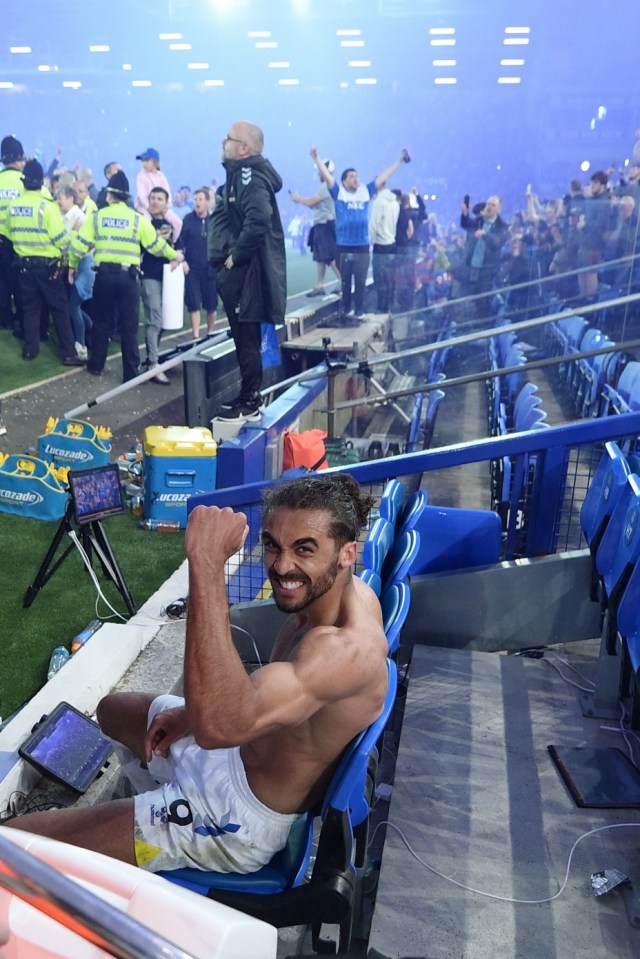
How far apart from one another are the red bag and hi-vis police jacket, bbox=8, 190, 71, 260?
4214 millimetres

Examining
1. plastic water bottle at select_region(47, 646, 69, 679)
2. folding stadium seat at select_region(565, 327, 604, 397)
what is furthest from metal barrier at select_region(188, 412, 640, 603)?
folding stadium seat at select_region(565, 327, 604, 397)

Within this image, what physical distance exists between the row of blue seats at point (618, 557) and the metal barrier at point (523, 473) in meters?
0.13

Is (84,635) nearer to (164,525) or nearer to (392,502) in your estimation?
(392,502)

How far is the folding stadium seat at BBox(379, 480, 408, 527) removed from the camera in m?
3.40

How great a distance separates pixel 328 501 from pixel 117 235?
22.7 ft

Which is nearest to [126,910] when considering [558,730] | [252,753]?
[252,753]

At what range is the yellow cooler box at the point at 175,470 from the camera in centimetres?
544

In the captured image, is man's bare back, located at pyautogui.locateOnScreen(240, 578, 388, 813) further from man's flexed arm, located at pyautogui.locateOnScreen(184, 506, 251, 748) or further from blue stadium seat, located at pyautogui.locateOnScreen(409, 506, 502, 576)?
blue stadium seat, located at pyautogui.locateOnScreen(409, 506, 502, 576)

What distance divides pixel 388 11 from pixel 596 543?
7.41 m

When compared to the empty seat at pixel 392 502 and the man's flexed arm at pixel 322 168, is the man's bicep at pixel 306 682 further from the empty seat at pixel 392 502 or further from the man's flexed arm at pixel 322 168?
the man's flexed arm at pixel 322 168

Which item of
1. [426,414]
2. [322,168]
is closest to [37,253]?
[322,168]

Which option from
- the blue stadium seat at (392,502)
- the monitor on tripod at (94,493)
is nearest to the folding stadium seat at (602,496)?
the blue stadium seat at (392,502)

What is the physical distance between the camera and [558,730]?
3.38m

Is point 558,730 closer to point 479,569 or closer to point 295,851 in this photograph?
point 479,569
